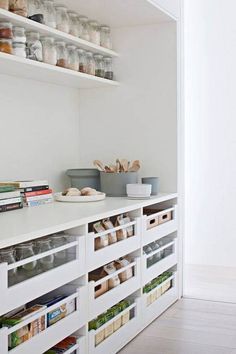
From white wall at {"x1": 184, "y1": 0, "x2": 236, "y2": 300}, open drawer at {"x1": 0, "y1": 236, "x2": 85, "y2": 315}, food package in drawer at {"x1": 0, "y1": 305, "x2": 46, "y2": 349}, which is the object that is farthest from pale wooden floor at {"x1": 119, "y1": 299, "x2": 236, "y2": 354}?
white wall at {"x1": 184, "y1": 0, "x2": 236, "y2": 300}

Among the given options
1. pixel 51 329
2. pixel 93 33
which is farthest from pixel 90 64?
pixel 51 329

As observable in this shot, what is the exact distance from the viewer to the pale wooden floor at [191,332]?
2.75 metres

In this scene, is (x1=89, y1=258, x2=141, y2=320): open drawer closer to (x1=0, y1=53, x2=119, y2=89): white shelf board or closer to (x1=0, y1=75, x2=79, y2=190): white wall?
(x1=0, y1=75, x2=79, y2=190): white wall

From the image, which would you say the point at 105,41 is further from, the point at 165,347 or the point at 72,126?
the point at 165,347

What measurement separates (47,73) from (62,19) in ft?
0.99

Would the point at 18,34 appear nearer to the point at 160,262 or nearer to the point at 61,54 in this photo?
the point at 61,54

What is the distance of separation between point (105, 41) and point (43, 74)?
63 cm

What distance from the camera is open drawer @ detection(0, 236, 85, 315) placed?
6.09 feet

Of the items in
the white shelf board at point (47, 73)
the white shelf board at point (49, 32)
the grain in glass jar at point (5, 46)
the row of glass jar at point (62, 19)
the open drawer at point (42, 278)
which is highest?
the row of glass jar at point (62, 19)

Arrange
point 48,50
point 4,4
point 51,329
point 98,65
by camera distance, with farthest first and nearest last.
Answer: point 98,65 < point 48,50 < point 4,4 < point 51,329

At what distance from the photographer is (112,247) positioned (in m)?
2.65

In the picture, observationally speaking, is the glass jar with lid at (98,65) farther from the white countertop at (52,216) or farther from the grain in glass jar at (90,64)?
the white countertop at (52,216)

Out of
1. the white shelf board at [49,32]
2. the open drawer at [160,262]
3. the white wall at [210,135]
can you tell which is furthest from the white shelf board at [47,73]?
the white wall at [210,135]

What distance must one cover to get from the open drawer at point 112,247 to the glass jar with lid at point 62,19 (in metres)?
1.09
